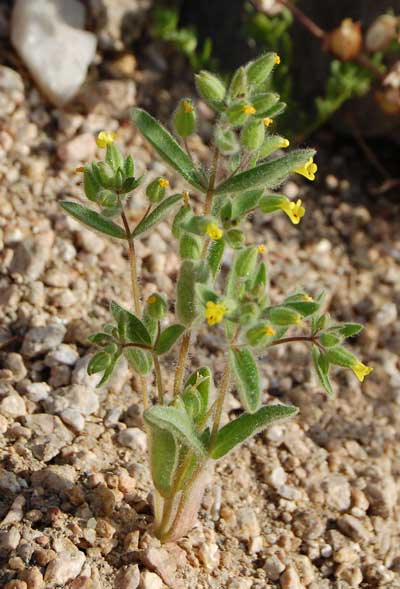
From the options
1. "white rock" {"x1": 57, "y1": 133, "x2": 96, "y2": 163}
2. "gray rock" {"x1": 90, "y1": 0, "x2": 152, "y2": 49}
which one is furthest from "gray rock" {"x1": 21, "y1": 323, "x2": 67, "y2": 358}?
"gray rock" {"x1": 90, "y1": 0, "x2": 152, "y2": 49}

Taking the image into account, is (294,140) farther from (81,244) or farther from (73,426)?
(73,426)

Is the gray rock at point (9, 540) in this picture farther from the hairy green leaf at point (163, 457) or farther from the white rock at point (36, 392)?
the white rock at point (36, 392)

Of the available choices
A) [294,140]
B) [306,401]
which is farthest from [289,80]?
[306,401]

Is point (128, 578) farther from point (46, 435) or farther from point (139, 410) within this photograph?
point (139, 410)

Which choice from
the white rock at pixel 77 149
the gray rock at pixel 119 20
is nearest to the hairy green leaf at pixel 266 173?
the white rock at pixel 77 149

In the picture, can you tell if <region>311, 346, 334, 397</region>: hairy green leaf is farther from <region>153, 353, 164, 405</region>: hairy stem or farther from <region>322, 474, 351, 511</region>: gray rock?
<region>322, 474, 351, 511</region>: gray rock
